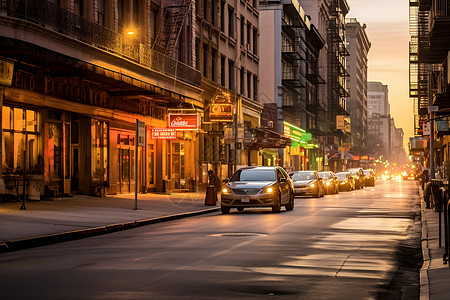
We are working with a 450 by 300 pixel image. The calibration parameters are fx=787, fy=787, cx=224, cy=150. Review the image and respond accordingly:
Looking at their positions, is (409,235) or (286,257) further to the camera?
(409,235)

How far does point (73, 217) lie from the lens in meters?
21.9

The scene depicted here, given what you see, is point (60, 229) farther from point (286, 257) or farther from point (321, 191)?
point (321, 191)

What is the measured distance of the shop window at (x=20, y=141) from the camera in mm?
26656

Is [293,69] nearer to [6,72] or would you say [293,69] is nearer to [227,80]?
[227,80]

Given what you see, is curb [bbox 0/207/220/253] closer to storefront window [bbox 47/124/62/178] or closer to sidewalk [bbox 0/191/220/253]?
sidewalk [bbox 0/191/220/253]

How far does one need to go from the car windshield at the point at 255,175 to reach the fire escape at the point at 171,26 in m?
12.3

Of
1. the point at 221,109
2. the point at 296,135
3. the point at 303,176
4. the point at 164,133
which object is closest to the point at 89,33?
the point at 164,133

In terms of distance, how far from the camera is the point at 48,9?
1019 inches

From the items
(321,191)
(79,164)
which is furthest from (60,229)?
(321,191)

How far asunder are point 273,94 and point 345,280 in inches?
2603

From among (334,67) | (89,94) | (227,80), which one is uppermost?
(334,67)

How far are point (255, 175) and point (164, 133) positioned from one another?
1136 cm

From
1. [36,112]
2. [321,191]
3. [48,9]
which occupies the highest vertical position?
[48,9]

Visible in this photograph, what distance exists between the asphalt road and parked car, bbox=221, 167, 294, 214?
6628 millimetres
